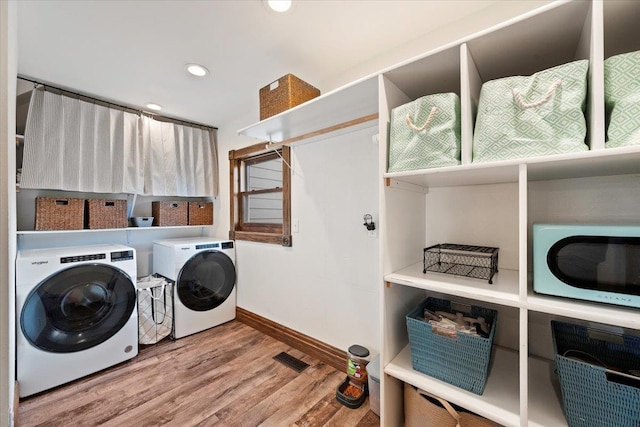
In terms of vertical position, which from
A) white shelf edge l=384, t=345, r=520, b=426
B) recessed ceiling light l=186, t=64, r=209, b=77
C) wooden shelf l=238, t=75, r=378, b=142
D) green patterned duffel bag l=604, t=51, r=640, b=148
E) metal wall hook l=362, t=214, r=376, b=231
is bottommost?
white shelf edge l=384, t=345, r=520, b=426

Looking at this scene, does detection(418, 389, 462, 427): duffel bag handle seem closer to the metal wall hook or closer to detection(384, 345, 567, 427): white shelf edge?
detection(384, 345, 567, 427): white shelf edge

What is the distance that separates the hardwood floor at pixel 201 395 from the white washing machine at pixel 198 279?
34cm

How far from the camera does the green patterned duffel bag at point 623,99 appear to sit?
732 millimetres

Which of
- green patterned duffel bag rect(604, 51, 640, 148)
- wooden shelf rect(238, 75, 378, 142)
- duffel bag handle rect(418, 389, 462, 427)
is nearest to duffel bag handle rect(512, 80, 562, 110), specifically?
green patterned duffel bag rect(604, 51, 640, 148)

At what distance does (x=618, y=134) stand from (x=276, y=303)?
8.19 ft

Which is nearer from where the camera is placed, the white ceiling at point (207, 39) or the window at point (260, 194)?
the white ceiling at point (207, 39)

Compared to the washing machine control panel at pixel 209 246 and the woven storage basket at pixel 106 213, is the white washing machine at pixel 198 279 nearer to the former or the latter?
the washing machine control panel at pixel 209 246

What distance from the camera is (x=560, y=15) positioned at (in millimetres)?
851

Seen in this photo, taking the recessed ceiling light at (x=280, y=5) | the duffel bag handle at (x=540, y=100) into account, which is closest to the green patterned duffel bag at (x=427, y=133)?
the duffel bag handle at (x=540, y=100)

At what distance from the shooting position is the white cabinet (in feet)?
2.73

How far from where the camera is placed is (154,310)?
2.39 m

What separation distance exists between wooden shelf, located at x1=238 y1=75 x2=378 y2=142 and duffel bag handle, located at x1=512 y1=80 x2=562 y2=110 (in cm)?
57

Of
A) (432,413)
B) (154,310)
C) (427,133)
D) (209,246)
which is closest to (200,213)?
(209,246)

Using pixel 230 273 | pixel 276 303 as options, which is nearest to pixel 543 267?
→ pixel 276 303
